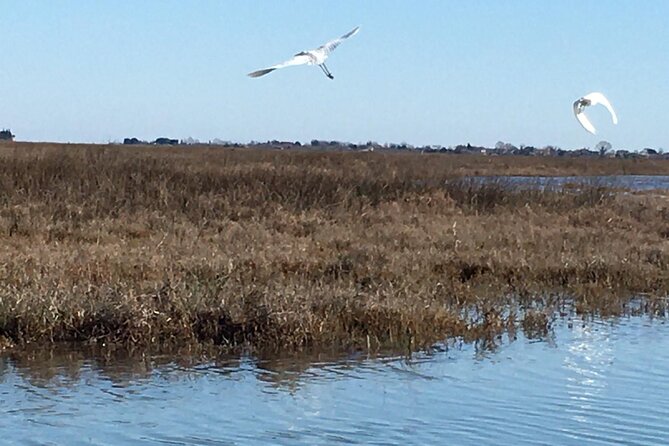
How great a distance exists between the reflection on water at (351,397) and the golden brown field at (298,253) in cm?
51

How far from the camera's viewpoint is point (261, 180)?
22.4m

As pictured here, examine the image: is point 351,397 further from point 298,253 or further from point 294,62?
point 298,253

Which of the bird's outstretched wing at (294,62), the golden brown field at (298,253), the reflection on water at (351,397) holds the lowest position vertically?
the reflection on water at (351,397)

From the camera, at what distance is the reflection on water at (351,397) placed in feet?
22.8

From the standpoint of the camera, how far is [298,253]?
14789mm

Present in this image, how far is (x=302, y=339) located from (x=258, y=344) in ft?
1.24

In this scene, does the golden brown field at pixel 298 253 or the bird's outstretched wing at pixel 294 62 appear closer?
the bird's outstretched wing at pixel 294 62

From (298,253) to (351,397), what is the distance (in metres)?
6.90

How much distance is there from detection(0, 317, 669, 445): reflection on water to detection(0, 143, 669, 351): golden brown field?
506 millimetres

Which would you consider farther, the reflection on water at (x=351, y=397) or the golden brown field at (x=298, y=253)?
the golden brown field at (x=298, y=253)

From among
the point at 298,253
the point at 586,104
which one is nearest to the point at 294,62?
the point at 586,104

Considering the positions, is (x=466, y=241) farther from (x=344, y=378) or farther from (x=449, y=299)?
(x=344, y=378)

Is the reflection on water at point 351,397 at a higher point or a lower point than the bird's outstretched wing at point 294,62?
lower

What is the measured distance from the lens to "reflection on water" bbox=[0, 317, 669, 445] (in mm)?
6961
